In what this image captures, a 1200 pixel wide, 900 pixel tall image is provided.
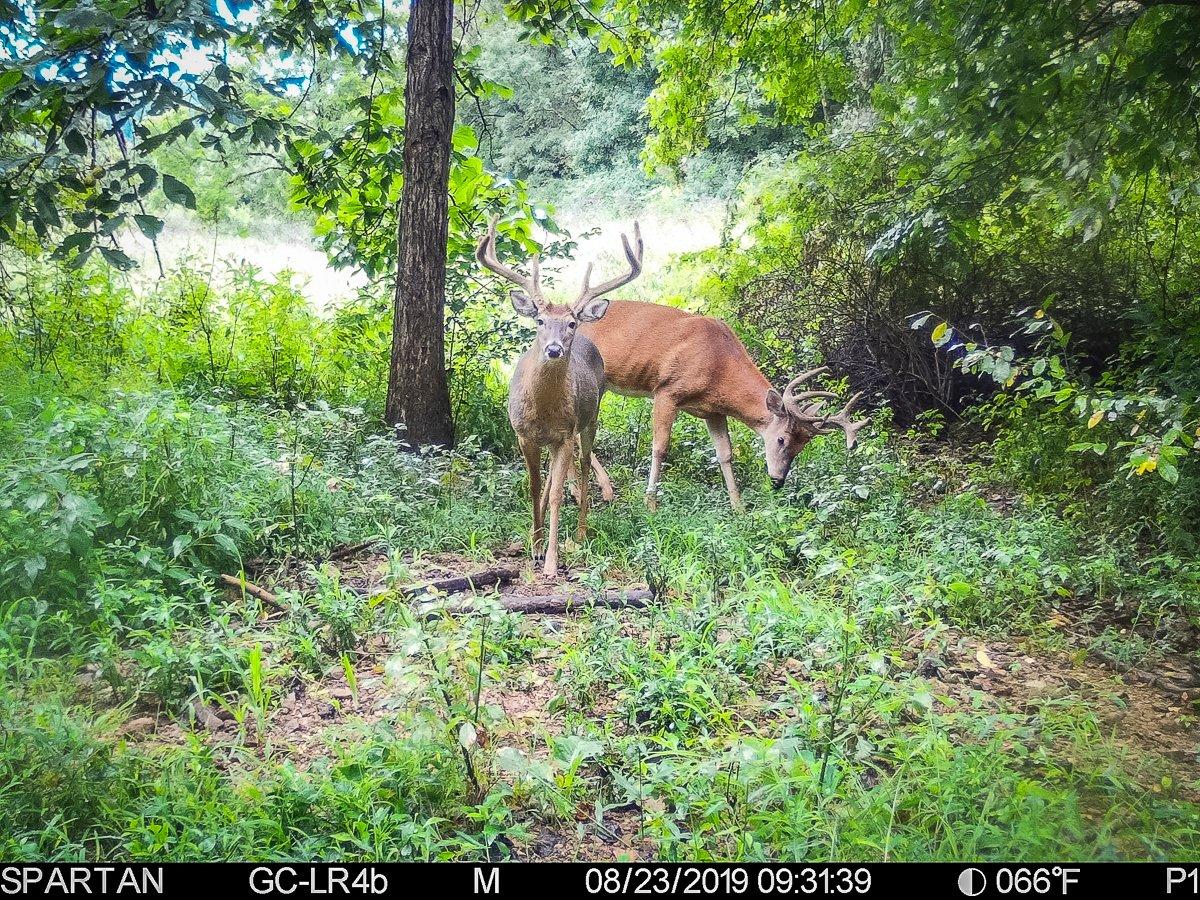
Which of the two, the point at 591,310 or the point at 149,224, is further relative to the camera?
the point at 591,310

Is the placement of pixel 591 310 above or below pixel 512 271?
below

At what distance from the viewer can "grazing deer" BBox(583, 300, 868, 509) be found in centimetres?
682

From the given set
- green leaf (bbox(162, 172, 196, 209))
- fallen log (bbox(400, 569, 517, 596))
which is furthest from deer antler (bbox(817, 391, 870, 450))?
green leaf (bbox(162, 172, 196, 209))

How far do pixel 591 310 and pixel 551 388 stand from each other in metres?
0.56

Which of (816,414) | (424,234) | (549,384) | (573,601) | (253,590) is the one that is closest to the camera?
(253,590)

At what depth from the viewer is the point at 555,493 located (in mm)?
5332

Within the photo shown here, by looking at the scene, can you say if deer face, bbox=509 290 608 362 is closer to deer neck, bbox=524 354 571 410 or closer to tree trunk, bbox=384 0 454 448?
deer neck, bbox=524 354 571 410

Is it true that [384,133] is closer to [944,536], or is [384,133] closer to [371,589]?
[371,589]

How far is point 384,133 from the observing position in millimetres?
7098

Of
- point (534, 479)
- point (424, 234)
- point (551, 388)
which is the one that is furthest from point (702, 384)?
point (424, 234)

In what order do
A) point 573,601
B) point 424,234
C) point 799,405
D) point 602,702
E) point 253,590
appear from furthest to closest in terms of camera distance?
point 799,405
point 424,234
point 573,601
point 253,590
point 602,702
